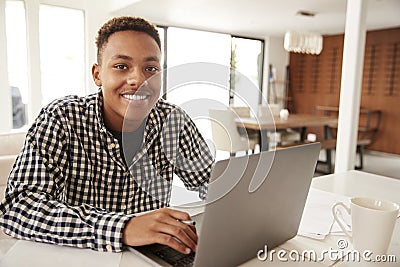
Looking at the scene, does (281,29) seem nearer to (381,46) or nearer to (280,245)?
(381,46)

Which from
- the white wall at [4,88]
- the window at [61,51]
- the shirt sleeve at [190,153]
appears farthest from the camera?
the window at [61,51]

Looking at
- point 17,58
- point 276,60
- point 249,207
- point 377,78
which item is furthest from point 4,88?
point 377,78

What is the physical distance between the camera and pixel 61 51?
14.2ft

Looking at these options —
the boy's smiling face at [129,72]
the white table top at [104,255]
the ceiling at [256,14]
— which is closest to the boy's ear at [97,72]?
the boy's smiling face at [129,72]

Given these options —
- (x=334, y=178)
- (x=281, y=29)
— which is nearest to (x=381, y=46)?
(x=281, y=29)

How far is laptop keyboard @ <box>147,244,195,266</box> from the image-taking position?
0.65m

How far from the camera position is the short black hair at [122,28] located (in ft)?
3.24

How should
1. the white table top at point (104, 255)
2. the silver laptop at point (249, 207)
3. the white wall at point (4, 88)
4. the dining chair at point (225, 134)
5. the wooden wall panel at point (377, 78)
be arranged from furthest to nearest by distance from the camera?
the wooden wall panel at point (377, 78)
the white wall at point (4, 88)
the dining chair at point (225, 134)
the white table top at point (104, 255)
the silver laptop at point (249, 207)

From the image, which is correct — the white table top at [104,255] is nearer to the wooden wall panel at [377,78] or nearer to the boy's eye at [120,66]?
the boy's eye at [120,66]

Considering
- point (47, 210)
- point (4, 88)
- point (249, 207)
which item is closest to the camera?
point (249, 207)

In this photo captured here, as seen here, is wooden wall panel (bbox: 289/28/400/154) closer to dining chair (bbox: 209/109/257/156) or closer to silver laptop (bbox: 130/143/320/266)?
dining chair (bbox: 209/109/257/156)

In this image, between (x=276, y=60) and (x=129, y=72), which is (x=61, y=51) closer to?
(x=129, y=72)

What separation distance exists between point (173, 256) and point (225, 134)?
17.0 inches

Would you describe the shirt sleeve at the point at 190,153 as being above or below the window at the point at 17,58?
below
